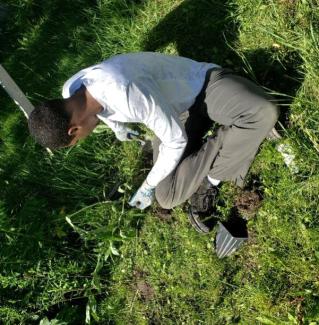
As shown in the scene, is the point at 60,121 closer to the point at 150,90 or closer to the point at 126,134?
the point at 150,90

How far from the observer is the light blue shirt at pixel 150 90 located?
8.91 ft

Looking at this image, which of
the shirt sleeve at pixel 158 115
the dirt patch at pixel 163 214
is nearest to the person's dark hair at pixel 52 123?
the shirt sleeve at pixel 158 115

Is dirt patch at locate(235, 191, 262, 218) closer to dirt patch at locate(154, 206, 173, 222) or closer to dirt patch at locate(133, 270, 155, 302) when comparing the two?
dirt patch at locate(154, 206, 173, 222)

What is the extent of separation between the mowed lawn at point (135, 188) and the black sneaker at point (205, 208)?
79 millimetres

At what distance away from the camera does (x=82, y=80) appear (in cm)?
279

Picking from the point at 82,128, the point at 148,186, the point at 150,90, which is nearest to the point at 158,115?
the point at 150,90

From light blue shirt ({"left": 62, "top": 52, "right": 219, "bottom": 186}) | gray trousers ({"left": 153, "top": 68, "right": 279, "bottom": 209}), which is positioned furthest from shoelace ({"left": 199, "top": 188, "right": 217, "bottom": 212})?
light blue shirt ({"left": 62, "top": 52, "right": 219, "bottom": 186})

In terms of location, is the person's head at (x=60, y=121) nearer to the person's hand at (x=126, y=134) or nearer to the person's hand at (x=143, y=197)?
the person's hand at (x=126, y=134)

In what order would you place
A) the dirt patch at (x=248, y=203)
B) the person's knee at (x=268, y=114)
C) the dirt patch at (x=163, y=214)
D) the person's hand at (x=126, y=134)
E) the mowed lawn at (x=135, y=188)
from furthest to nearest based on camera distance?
1. the dirt patch at (x=163, y=214)
2. the person's hand at (x=126, y=134)
3. the dirt patch at (x=248, y=203)
4. the mowed lawn at (x=135, y=188)
5. the person's knee at (x=268, y=114)

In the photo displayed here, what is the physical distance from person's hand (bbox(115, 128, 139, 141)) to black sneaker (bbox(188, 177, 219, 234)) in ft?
2.08

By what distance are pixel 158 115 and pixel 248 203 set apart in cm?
106

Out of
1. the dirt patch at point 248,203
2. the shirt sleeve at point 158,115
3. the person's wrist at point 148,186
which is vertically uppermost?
the shirt sleeve at point 158,115

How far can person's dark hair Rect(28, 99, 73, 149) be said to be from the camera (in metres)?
2.65

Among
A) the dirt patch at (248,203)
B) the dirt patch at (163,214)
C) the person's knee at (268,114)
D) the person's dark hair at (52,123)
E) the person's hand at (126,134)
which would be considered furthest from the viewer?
the dirt patch at (163,214)
